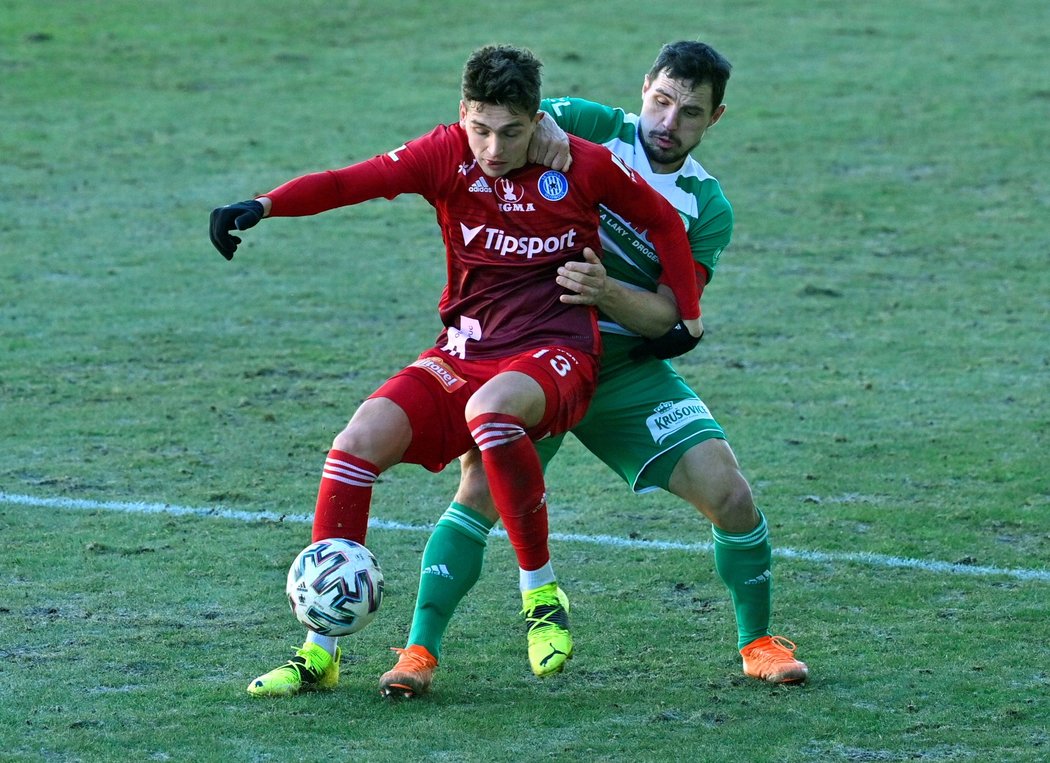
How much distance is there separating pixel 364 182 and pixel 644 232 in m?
1.06

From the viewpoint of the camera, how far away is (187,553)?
639cm

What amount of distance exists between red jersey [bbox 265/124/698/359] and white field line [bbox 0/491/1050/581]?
5.67ft

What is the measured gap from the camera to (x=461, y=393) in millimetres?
5062

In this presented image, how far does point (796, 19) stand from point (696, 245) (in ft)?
54.6

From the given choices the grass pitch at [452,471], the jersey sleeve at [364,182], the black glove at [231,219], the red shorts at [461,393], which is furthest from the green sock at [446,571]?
the black glove at [231,219]

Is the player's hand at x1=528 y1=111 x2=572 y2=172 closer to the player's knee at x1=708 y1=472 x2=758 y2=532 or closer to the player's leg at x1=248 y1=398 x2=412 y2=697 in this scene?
the player's leg at x1=248 y1=398 x2=412 y2=697

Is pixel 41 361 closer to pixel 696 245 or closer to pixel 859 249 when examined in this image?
pixel 696 245

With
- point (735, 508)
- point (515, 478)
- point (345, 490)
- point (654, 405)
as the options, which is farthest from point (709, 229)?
point (345, 490)

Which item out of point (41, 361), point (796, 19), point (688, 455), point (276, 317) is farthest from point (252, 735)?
point (796, 19)

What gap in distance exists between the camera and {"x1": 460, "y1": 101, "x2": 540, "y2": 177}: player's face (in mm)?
4980

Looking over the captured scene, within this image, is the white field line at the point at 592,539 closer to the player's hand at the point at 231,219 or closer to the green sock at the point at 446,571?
the green sock at the point at 446,571

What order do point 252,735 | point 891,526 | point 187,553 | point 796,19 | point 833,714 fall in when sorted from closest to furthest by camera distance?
point 252,735, point 833,714, point 187,553, point 891,526, point 796,19

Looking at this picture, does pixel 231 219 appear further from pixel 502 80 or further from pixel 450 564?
pixel 450 564

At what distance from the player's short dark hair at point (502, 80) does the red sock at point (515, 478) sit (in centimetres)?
100
